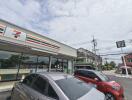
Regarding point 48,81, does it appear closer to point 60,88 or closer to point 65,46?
point 60,88

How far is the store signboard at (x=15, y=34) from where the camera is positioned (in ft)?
27.6

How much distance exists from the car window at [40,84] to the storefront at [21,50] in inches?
211

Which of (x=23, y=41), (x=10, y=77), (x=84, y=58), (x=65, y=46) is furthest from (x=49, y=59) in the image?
(x=84, y=58)

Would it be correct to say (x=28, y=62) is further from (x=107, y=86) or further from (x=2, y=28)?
(x=107, y=86)

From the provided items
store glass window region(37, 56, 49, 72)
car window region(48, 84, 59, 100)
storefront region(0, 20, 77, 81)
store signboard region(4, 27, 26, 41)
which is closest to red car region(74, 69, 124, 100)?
car window region(48, 84, 59, 100)

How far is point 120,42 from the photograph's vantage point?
33.8m

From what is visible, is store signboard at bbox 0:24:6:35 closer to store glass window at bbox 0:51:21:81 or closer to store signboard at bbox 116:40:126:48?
store glass window at bbox 0:51:21:81

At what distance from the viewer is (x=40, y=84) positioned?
3.68 m

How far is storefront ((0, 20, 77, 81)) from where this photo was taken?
8641 mm

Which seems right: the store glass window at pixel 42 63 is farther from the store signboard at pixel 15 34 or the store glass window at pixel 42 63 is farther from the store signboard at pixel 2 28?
the store signboard at pixel 2 28

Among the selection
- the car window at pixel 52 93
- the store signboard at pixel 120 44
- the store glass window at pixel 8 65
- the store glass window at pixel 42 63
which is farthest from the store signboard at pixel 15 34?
the store signboard at pixel 120 44

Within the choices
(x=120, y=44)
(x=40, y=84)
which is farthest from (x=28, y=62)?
(x=120, y=44)

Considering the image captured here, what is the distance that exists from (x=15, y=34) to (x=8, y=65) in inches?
145

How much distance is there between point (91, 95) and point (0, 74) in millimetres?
9774
